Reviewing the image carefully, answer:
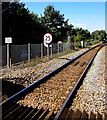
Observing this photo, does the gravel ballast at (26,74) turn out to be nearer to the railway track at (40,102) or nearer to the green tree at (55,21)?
the railway track at (40,102)

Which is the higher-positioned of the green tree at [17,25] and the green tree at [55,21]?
the green tree at [55,21]

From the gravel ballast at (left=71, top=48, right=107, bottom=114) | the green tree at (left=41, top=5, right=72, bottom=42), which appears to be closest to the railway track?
the gravel ballast at (left=71, top=48, right=107, bottom=114)

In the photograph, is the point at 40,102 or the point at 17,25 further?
the point at 17,25

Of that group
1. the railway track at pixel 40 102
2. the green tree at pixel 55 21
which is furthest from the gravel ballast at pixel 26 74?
the green tree at pixel 55 21

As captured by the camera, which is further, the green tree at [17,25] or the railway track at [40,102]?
the green tree at [17,25]

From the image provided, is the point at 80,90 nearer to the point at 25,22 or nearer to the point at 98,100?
the point at 98,100

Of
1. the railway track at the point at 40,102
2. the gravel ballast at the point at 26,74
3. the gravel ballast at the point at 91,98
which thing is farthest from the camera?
the gravel ballast at the point at 26,74

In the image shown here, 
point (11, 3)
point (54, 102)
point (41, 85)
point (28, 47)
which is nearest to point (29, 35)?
point (11, 3)

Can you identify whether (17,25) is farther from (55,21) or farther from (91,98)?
(55,21)

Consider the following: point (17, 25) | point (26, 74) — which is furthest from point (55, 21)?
point (26, 74)

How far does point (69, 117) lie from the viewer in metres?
3.95

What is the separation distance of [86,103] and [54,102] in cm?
86

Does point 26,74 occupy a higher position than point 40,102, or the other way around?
point 26,74

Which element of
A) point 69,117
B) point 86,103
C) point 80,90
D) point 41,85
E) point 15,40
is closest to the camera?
point 69,117
